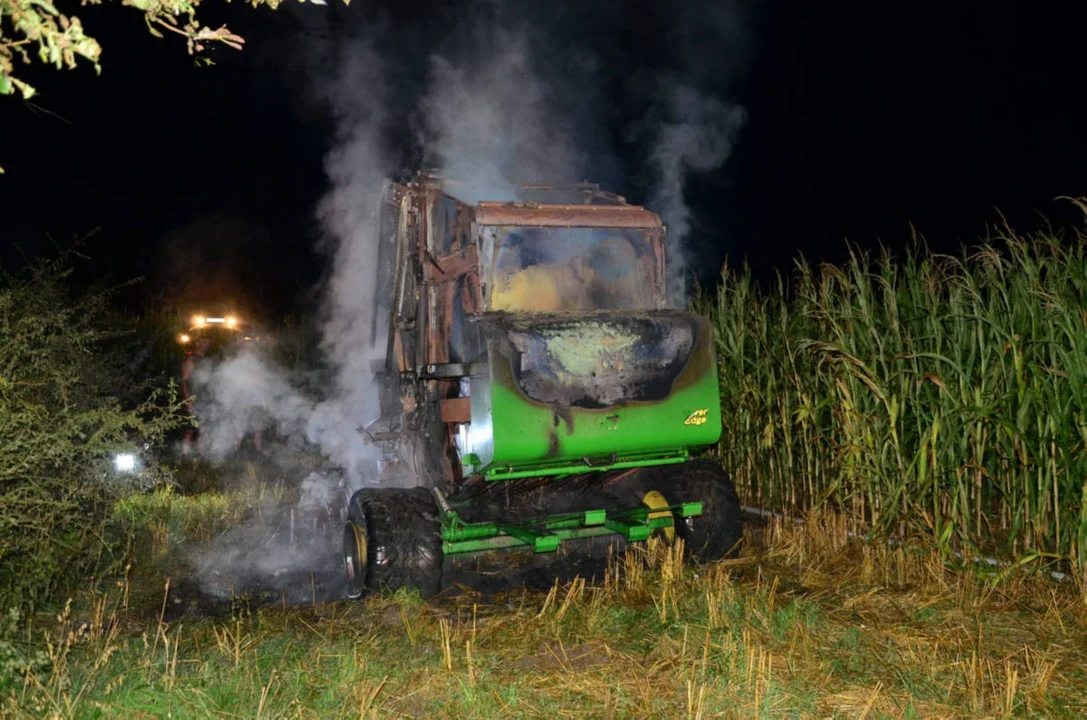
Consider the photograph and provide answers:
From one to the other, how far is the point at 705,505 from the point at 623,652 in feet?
7.84

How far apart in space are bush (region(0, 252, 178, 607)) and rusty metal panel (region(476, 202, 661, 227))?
263cm

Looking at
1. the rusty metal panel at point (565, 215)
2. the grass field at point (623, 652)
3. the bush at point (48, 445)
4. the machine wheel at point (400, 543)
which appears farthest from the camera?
the rusty metal panel at point (565, 215)

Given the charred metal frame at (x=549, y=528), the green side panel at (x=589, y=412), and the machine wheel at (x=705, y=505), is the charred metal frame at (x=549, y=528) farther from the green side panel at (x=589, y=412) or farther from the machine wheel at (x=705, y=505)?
the green side panel at (x=589, y=412)

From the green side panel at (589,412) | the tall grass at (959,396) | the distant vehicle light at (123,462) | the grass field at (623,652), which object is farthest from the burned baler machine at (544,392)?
the distant vehicle light at (123,462)

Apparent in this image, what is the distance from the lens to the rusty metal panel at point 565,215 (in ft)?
21.7

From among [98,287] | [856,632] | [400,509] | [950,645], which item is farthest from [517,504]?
[98,287]

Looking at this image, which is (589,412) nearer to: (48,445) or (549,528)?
(549,528)

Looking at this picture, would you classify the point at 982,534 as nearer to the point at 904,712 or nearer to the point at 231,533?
the point at 904,712

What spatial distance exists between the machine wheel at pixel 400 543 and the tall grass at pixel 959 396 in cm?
289

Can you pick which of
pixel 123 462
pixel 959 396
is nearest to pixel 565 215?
pixel 959 396

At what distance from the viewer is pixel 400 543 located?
621 centimetres

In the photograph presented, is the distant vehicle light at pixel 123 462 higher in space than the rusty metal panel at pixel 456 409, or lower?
lower

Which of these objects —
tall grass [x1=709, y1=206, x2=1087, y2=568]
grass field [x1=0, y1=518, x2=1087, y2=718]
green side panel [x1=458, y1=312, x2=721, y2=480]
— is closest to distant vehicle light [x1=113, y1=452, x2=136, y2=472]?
grass field [x1=0, y1=518, x2=1087, y2=718]

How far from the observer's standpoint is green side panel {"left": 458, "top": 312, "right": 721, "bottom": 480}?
230 inches
